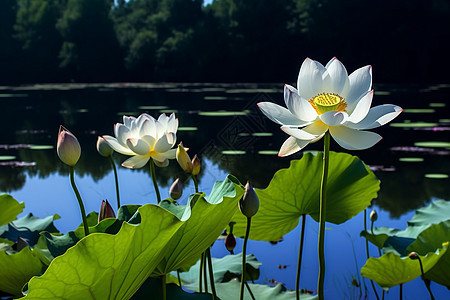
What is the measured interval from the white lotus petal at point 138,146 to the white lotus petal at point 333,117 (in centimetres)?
38

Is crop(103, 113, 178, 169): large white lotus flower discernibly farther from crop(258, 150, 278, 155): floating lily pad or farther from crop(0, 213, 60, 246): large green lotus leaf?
crop(258, 150, 278, 155): floating lily pad

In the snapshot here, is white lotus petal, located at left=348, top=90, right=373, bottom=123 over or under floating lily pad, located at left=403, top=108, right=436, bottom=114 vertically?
over

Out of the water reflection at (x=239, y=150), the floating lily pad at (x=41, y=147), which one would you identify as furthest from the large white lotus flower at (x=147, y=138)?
the floating lily pad at (x=41, y=147)

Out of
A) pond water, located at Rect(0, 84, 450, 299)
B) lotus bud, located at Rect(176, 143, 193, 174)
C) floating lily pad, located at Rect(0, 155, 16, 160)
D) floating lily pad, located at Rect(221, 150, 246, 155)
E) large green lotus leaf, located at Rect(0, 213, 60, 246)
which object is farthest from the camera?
floating lily pad, located at Rect(221, 150, 246, 155)

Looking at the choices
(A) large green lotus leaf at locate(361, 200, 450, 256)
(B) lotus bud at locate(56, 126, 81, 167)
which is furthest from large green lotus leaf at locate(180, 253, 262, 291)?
(B) lotus bud at locate(56, 126, 81, 167)

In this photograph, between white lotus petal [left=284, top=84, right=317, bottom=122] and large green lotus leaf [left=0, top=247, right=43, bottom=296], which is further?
large green lotus leaf [left=0, top=247, right=43, bottom=296]

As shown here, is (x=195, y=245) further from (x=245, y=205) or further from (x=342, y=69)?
(x=342, y=69)

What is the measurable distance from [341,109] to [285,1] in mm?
21970

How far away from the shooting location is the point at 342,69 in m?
0.68

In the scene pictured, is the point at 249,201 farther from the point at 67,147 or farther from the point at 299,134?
the point at 67,147

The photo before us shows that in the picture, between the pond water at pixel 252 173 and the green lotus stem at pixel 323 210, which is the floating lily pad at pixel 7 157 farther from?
the green lotus stem at pixel 323 210

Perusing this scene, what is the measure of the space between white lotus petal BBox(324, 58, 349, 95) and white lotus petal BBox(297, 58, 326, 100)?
1 cm

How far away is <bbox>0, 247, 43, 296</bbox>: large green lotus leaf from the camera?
33.8 inches

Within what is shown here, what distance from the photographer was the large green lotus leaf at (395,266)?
2.86 ft
